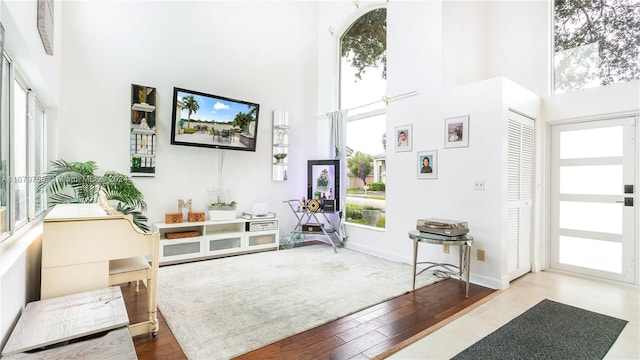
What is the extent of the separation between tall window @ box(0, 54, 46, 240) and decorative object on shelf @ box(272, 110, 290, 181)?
3.07 meters

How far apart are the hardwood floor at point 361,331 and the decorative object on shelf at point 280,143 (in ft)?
9.42

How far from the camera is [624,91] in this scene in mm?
3346

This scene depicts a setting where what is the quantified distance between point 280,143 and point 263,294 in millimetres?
3070

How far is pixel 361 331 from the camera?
231cm

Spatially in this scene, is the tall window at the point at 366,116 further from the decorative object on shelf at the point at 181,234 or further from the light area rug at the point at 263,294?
the decorative object on shelf at the point at 181,234

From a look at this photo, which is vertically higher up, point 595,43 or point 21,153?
point 595,43

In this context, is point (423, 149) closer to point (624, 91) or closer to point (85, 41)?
point (624, 91)

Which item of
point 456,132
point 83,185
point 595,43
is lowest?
point 83,185

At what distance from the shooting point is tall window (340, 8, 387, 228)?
491cm

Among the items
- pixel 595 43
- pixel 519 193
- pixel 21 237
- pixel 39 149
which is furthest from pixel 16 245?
pixel 595 43

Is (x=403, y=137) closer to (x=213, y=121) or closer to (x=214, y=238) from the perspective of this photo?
(x=213, y=121)

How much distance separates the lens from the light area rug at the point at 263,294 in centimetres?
222

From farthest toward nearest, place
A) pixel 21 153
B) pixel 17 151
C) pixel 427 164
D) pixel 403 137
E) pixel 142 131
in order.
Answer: pixel 403 137
pixel 142 131
pixel 427 164
pixel 21 153
pixel 17 151

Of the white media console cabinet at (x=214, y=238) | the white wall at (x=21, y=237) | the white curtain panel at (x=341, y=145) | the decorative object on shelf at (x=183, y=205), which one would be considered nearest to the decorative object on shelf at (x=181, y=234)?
the white media console cabinet at (x=214, y=238)
